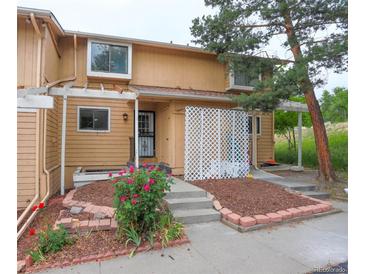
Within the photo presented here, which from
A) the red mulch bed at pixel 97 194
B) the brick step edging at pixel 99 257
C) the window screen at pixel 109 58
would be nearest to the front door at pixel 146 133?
the window screen at pixel 109 58

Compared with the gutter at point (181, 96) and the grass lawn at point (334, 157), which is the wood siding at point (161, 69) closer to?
the gutter at point (181, 96)

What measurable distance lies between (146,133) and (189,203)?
16.3 ft

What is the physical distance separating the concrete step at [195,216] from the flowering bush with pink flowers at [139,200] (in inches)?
38.0

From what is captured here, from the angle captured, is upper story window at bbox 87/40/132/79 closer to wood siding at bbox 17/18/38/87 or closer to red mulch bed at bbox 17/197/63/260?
wood siding at bbox 17/18/38/87

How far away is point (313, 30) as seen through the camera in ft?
24.7

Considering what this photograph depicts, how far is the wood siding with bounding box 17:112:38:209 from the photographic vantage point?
6020 millimetres

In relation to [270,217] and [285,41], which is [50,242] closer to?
[270,217]

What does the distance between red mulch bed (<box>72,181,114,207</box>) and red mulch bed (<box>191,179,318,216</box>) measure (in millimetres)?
2427

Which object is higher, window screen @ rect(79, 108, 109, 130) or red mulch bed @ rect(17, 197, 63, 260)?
window screen @ rect(79, 108, 109, 130)

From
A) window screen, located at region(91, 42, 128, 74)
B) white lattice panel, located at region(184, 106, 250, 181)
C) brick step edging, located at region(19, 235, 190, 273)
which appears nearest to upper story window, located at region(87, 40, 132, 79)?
window screen, located at region(91, 42, 128, 74)

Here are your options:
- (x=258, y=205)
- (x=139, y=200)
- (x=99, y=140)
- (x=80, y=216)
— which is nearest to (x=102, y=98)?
(x=99, y=140)

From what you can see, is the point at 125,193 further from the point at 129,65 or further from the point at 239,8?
the point at 239,8

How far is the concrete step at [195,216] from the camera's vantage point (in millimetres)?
→ 4783

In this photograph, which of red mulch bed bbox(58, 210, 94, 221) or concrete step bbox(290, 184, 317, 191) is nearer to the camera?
red mulch bed bbox(58, 210, 94, 221)
